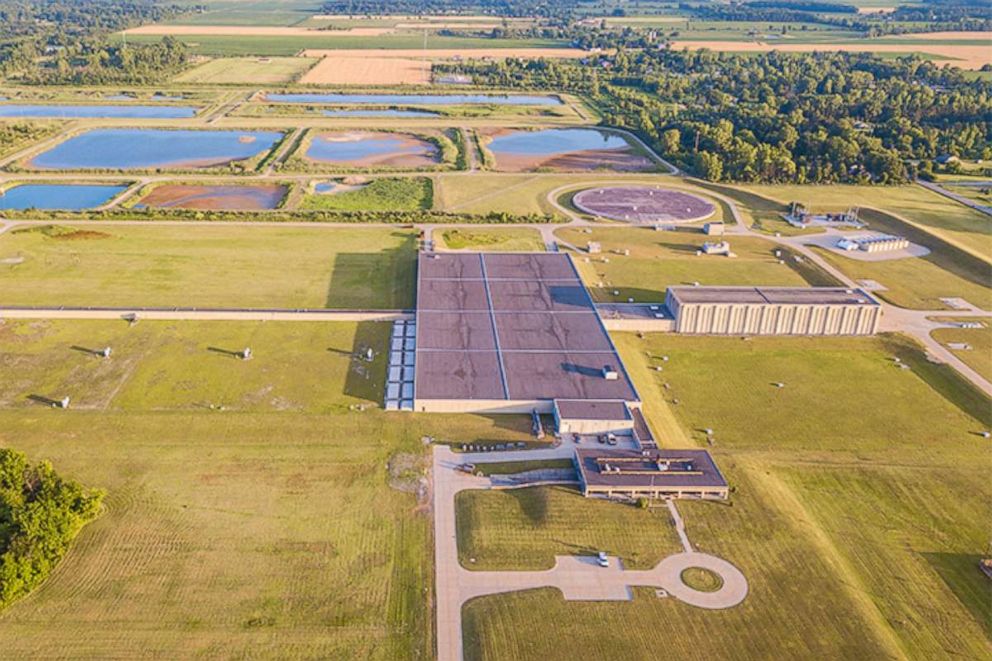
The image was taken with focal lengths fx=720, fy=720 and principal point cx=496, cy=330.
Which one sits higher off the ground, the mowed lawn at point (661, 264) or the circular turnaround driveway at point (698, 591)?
the mowed lawn at point (661, 264)

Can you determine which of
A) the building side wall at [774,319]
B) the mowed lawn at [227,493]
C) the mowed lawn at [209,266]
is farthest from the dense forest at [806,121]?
the mowed lawn at [227,493]

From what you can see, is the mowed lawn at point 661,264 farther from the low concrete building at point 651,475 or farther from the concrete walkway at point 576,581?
the concrete walkway at point 576,581

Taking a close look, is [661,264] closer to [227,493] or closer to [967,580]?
[967,580]

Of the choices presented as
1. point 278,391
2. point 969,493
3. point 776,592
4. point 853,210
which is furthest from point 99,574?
point 853,210

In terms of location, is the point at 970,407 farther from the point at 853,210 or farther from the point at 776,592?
the point at 853,210

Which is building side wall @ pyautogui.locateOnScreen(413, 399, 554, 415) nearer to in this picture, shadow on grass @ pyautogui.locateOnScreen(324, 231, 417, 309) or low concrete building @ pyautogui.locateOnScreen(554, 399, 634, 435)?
low concrete building @ pyautogui.locateOnScreen(554, 399, 634, 435)

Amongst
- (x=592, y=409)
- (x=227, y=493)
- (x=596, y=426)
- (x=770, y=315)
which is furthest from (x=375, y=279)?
(x=770, y=315)
